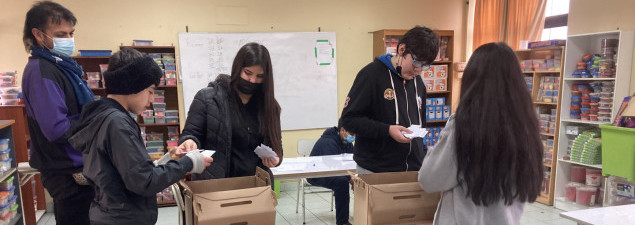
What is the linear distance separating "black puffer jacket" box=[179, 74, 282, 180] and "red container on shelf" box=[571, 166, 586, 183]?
397 cm

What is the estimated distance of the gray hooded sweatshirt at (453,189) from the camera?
1340mm

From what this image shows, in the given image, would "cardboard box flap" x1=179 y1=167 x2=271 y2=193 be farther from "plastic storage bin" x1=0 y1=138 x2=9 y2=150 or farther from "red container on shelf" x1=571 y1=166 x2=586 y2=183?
"red container on shelf" x1=571 y1=166 x2=586 y2=183

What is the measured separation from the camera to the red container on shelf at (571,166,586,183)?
4016mm

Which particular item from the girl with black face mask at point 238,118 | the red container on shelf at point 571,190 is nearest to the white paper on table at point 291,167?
the girl with black face mask at point 238,118

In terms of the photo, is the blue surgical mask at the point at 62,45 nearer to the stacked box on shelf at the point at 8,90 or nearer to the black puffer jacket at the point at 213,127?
the black puffer jacket at the point at 213,127

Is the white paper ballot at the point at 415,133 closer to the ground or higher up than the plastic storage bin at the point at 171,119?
higher up

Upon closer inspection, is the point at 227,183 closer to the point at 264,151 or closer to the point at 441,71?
the point at 264,151

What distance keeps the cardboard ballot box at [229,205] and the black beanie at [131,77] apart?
418 mm

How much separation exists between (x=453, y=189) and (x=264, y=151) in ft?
2.75

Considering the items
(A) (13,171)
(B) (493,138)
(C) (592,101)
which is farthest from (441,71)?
(A) (13,171)

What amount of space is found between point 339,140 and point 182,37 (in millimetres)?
2252

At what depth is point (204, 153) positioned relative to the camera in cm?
151

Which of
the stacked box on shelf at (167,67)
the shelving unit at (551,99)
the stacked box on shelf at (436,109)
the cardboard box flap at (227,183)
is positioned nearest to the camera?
the cardboard box flap at (227,183)

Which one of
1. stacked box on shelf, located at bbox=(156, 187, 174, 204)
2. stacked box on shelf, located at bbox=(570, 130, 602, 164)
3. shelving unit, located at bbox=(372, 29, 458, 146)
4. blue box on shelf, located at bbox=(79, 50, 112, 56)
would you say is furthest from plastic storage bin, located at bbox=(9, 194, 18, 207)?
stacked box on shelf, located at bbox=(570, 130, 602, 164)
